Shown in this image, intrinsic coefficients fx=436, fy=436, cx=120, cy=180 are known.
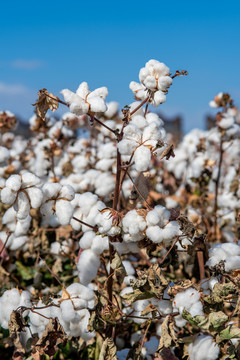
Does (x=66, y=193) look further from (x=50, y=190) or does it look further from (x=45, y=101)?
(x=45, y=101)

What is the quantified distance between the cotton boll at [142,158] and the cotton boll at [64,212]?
265 millimetres

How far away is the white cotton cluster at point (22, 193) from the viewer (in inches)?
49.9

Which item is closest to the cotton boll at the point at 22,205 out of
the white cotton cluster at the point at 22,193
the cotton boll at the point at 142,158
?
the white cotton cluster at the point at 22,193

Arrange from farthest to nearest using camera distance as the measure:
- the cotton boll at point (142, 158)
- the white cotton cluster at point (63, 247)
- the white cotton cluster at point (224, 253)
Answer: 1. the white cotton cluster at point (63, 247)
2. the white cotton cluster at point (224, 253)
3. the cotton boll at point (142, 158)

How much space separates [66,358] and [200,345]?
0.70 metres

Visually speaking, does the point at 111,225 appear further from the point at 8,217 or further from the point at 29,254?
the point at 29,254

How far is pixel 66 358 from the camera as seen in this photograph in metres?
1.82

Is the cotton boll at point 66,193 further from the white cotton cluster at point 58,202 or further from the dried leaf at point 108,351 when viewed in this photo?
the dried leaf at point 108,351

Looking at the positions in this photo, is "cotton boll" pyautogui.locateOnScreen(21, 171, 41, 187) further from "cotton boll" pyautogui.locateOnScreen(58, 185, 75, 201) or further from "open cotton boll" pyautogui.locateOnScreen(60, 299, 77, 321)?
"open cotton boll" pyautogui.locateOnScreen(60, 299, 77, 321)

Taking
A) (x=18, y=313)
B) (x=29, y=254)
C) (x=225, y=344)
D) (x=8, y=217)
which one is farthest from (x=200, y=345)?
(x=29, y=254)

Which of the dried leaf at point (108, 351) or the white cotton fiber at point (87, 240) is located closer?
the dried leaf at point (108, 351)

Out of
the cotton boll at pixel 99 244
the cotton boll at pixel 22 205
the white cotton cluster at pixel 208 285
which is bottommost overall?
the white cotton cluster at pixel 208 285

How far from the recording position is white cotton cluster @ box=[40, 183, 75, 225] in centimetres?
131

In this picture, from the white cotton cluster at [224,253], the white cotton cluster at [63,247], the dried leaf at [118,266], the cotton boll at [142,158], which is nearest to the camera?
the cotton boll at [142,158]
